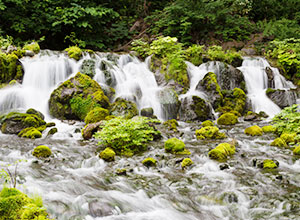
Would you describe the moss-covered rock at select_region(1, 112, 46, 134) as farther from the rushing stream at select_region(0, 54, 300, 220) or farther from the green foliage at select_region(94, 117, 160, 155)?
the green foliage at select_region(94, 117, 160, 155)

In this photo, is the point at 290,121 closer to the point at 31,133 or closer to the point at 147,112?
the point at 147,112

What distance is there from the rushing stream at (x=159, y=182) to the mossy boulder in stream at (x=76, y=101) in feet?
7.08

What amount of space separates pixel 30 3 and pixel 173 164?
17644 mm

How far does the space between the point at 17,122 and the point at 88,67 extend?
5150 mm

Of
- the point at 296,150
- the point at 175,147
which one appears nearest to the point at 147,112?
the point at 175,147

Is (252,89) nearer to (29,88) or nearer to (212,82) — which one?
(212,82)

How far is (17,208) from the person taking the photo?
2770 millimetres

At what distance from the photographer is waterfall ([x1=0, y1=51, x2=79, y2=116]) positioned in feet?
35.8

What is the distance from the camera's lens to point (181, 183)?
15.8 feet

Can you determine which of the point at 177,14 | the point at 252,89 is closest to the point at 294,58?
the point at 252,89

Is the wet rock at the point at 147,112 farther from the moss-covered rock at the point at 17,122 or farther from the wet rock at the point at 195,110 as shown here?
the moss-covered rock at the point at 17,122

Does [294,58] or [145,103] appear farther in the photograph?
[294,58]

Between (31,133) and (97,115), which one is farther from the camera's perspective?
(97,115)

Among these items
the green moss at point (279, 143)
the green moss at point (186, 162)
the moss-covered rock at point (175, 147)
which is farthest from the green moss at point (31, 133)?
the green moss at point (279, 143)
